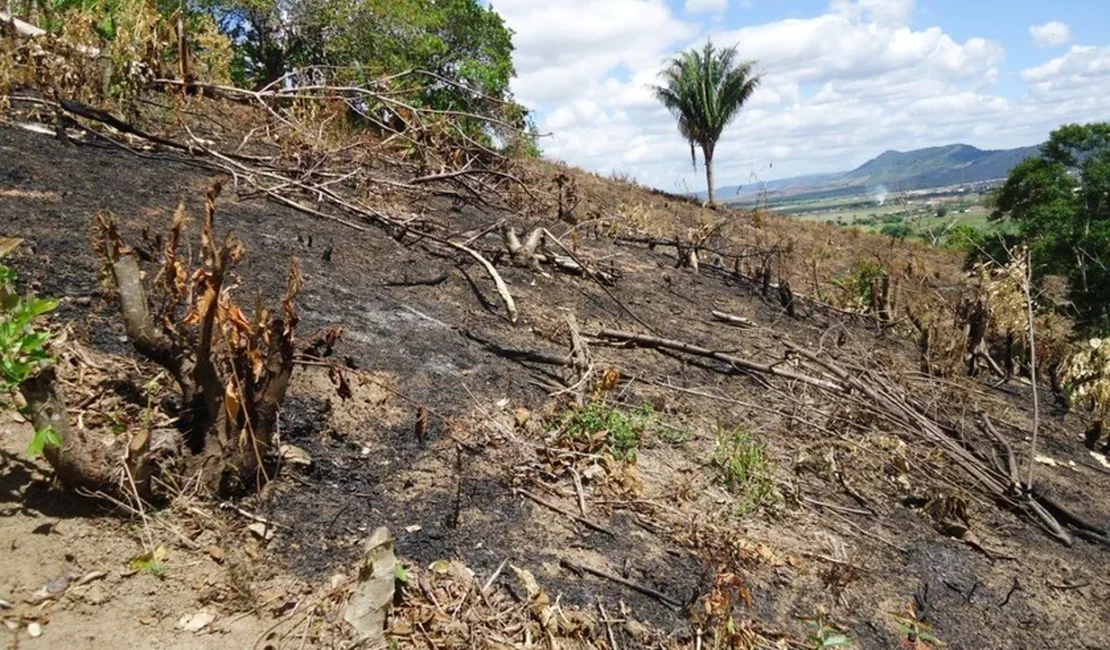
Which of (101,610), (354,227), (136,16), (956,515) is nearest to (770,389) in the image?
(956,515)

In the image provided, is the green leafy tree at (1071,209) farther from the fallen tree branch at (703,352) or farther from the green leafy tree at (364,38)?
the green leafy tree at (364,38)

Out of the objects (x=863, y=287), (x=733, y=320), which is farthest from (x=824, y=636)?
(x=863, y=287)

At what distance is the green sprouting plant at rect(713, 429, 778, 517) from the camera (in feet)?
10.5

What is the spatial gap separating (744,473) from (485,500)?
1.20 metres

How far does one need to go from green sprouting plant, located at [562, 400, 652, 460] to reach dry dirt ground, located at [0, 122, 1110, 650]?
76 millimetres

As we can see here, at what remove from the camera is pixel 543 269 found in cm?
566

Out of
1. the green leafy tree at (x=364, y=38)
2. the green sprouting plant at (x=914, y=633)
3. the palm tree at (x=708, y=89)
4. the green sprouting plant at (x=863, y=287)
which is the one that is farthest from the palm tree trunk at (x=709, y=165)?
the green sprouting plant at (x=914, y=633)

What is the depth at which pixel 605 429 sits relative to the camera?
3355 mm

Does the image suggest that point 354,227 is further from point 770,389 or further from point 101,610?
point 101,610

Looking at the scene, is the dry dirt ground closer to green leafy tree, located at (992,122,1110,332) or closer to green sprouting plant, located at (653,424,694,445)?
green sprouting plant, located at (653,424,694,445)

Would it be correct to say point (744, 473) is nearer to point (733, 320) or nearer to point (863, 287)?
point (733, 320)

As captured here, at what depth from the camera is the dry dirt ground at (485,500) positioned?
6.85 ft

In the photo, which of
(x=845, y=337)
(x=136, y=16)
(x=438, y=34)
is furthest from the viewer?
(x=438, y=34)

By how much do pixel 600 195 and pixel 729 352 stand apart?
1359 cm
